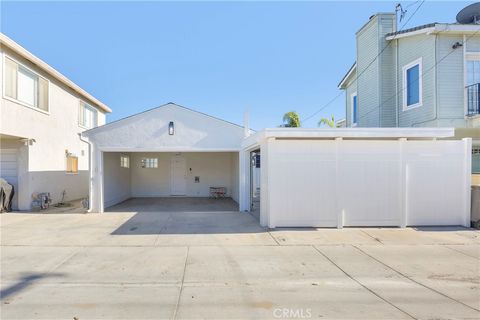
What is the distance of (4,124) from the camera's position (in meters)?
10.3

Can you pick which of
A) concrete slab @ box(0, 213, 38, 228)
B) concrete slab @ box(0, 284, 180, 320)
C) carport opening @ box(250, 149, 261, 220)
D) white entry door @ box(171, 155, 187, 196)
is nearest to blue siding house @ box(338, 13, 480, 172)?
carport opening @ box(250, 149, 261, 220)

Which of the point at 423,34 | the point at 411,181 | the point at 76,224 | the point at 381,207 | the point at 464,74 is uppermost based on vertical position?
the point at 423,34

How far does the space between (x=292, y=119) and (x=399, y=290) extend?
24.6m

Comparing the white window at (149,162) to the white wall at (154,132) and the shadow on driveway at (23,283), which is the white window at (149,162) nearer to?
the white wall at (154,132)

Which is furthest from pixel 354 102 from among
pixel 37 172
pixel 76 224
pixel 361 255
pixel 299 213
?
pixel 37 172

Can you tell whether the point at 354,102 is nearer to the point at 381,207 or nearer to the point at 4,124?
the point at 381,207

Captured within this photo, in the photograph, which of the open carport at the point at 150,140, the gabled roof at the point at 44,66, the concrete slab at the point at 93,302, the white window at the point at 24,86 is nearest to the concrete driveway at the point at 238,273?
the concrete slab at the point at 93,302

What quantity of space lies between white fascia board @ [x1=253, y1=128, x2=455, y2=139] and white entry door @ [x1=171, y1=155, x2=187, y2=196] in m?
9.79

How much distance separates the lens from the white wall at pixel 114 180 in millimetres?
12445

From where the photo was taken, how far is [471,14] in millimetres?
11117

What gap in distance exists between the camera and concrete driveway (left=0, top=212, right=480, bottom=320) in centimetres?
372

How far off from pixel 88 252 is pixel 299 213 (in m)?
5.27

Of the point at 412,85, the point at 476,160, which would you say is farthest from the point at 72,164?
the point at 476,160

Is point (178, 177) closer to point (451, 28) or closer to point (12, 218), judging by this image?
point (12, 218)
